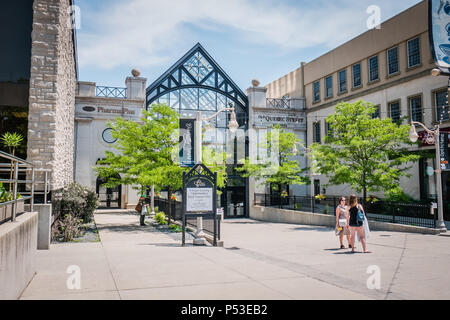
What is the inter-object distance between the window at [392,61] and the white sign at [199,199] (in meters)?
20.2

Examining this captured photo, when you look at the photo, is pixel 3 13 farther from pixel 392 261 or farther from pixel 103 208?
pixel 103 208

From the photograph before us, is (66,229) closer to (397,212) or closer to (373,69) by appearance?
(397,212)

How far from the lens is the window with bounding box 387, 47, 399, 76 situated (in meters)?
26.9

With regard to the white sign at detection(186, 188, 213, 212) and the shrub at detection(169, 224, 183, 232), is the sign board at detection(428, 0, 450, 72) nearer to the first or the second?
the white sign at detection(186, 188, 213, 212)

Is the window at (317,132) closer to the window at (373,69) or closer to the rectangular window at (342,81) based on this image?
the rectangular window at (342,81)

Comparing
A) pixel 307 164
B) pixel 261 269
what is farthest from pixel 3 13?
pixel 307 164

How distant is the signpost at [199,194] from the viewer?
41.2ft

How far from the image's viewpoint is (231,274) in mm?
7262

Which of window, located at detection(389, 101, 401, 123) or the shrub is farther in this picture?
window, located at detection(389, 101, 401, 123)

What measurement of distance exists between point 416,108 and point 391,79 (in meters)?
3.06

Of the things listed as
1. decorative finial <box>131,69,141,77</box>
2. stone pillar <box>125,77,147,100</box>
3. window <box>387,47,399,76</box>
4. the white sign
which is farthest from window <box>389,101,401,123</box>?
decorative finial <box>131,69,141,77</box>

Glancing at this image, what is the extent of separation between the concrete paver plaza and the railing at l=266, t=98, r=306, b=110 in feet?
85.7

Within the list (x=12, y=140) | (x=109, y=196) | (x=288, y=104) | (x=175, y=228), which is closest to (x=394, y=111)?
(x=288, y=104)
